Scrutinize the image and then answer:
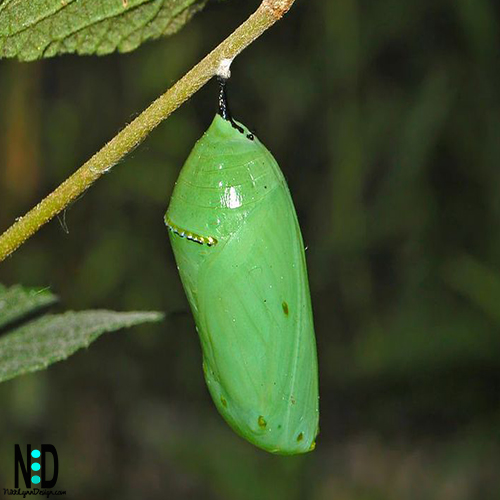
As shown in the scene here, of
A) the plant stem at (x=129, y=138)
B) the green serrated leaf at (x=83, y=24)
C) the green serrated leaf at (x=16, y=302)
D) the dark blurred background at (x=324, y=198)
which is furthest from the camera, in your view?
the dark blurred background at (x=324, y=198)

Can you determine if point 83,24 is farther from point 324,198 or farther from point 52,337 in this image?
point 324,198

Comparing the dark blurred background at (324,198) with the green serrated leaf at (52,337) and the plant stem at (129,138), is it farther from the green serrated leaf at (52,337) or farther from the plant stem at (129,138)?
the plant stem at (129,138)

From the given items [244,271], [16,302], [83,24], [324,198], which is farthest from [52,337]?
[324,198]

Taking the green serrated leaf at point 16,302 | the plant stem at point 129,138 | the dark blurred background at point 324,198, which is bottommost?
the dark blurred background at point 324,198

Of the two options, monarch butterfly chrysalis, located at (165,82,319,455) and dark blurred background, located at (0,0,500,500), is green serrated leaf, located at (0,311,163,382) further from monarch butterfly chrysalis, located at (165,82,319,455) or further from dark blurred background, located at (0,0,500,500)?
dark blurred background, located at (0,0,500,500)

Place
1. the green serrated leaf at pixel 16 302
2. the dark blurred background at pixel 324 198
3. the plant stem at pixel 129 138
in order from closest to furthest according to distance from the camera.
→ 1. the plant stem at pixel 129 138
2. the green serrated leaf at pixel 16 302
3. the dark blurred background at pixel 324 198

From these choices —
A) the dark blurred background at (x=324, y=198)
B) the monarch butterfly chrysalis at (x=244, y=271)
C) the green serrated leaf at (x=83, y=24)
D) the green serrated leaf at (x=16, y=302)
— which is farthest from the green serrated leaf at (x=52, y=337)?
the dark blurred background at (x=324, y=198)

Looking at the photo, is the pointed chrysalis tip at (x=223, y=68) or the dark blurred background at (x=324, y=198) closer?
the pointed chrysalis tip at (x=223, y=68)

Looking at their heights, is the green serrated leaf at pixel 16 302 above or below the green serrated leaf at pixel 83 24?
below
